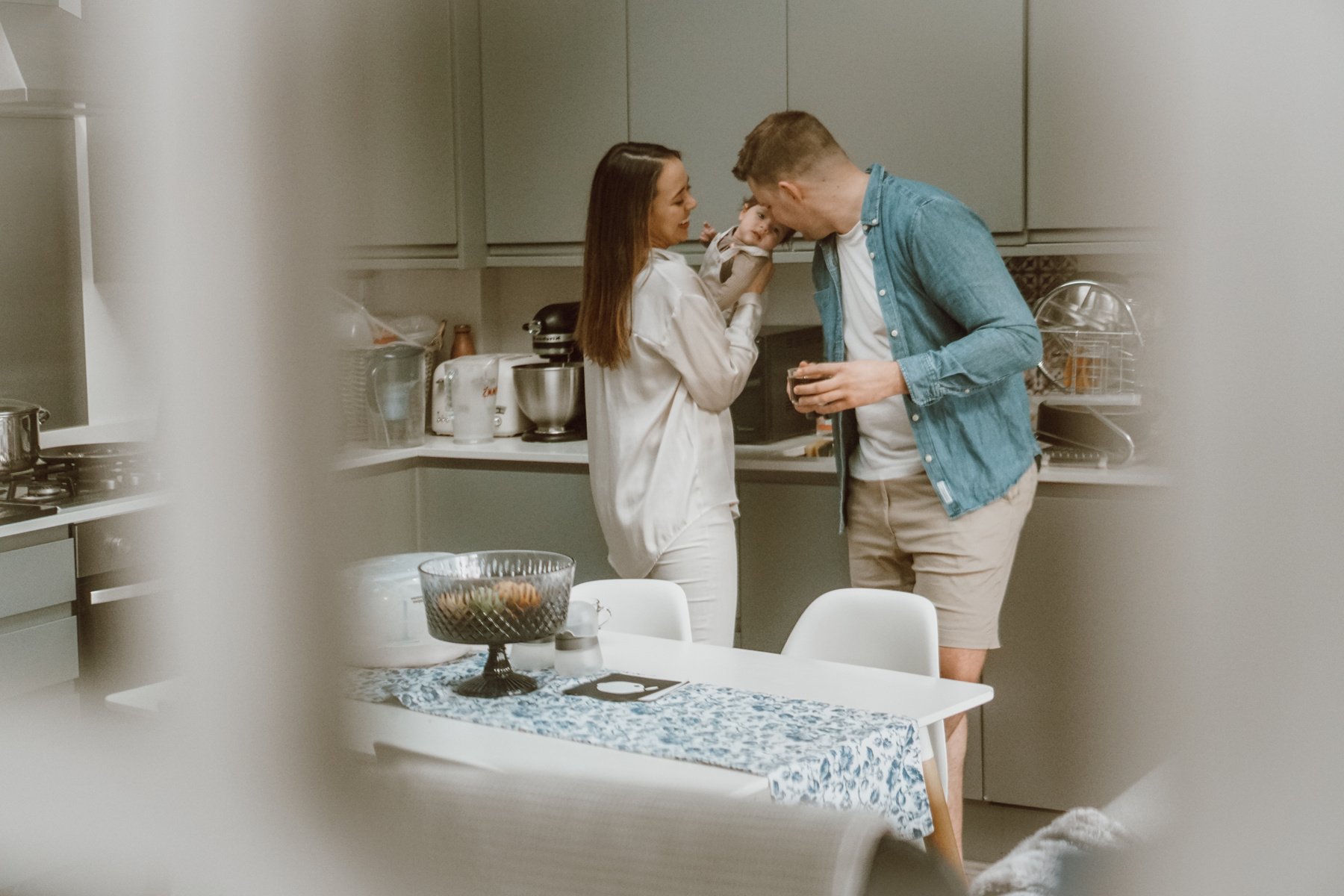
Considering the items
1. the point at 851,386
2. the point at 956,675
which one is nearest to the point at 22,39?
the point at 851,386

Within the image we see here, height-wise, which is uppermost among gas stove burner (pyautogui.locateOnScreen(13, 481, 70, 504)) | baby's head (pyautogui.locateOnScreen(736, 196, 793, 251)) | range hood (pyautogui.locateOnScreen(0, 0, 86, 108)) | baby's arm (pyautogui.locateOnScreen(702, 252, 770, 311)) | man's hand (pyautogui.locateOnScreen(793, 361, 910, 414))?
range hood (pyautogui.locateOnScreen(0, 0, 86, 108))

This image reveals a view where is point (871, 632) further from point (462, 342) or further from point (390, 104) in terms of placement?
point (462, 342)

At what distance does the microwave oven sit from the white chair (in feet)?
1.49

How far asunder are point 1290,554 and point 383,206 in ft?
0.35

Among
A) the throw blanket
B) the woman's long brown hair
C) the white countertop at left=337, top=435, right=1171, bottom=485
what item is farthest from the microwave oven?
the throw blanket

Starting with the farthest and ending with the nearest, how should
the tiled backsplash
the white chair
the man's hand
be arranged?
the tiled backsplash < the white chair < the man's hand

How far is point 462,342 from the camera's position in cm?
208

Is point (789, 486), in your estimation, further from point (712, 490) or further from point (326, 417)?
point (326, 417)

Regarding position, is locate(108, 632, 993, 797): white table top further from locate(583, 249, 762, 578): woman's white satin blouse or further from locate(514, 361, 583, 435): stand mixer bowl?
locate(514, 361, 583, 435): stand mixer bowl

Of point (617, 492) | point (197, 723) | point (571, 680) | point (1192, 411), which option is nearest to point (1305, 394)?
point (1192, 411)

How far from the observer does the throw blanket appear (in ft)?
0.43

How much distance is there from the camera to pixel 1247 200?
0.37ft

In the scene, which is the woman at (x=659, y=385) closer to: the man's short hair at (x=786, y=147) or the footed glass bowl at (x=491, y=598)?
the man's short hair at (x=786, y=147)

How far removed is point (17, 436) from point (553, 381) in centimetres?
68
